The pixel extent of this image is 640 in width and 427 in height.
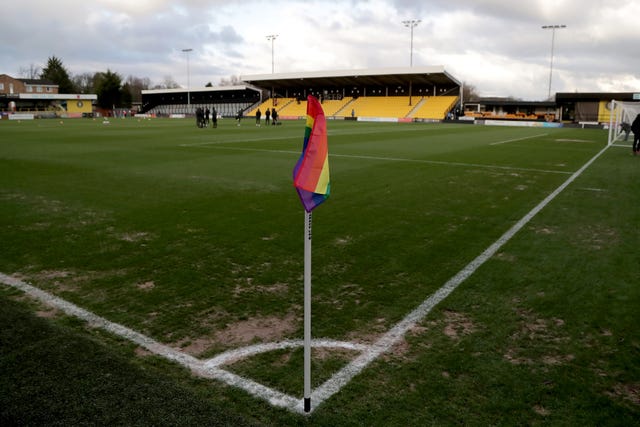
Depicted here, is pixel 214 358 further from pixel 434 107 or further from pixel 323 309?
pixel 434 107

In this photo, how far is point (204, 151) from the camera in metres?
20.9

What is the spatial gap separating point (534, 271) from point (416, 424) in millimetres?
3748

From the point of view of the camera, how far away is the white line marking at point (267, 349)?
11.5 ft

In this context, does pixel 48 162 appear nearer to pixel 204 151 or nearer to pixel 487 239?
pixel 204 151

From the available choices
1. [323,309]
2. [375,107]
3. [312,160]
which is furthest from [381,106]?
[312,160]

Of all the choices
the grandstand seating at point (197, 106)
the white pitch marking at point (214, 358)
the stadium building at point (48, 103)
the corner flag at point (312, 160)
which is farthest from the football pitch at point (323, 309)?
the grandstand seating at point (197, 106)

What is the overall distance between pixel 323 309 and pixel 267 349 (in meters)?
0.99

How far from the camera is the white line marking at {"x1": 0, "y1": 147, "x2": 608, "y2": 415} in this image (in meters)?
3.51

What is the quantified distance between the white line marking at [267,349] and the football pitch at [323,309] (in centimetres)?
2

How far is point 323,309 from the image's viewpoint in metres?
5.02

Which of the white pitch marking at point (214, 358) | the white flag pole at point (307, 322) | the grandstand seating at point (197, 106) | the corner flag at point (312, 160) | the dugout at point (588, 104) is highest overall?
the grandstand seating at point (197, 106)

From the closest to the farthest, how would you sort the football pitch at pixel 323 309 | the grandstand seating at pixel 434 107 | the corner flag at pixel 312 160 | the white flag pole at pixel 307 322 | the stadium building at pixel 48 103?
the corner flag at pixel 312 160
the white flag pole at pixel 307 322
the football pitch at pixel 323 309
the grandstand seating at pixel 434 107
the stadium building at pixel 48 103

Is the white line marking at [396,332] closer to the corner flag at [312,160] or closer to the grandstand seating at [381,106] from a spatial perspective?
the corner flag at [312,160]

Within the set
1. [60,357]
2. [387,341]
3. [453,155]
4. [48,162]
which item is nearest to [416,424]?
[387,341]
